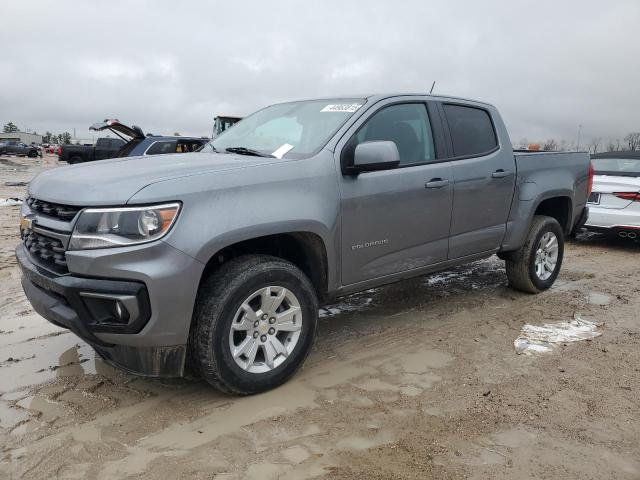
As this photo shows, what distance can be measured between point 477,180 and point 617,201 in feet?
15.2

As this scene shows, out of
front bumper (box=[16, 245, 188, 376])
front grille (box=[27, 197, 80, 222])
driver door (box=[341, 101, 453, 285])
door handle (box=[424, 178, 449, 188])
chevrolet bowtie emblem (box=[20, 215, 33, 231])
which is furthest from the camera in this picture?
door handle (box=[424, 178, 449, 188])

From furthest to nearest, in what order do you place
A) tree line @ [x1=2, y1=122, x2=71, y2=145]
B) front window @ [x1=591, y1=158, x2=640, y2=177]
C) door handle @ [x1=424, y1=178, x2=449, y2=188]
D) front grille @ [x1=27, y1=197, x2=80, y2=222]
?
tree line @ [x1=2, y1=122, x2=71, y2=145]
front window @ [x1=591, y1=158, x2=640, y2=177]
door handle @ [x1=424, y1=178, x2=449, y2=188]
front grille @ [x1=27, y1=197, x2=80, y2=222]

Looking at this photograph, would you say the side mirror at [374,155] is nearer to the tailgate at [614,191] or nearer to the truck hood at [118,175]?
the truck hood at [118,175]

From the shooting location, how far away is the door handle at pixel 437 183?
3973 millimetres

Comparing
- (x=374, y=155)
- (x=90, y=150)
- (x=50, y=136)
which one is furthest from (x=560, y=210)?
(x=50, y=136)

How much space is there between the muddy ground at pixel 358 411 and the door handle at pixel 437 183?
120cm

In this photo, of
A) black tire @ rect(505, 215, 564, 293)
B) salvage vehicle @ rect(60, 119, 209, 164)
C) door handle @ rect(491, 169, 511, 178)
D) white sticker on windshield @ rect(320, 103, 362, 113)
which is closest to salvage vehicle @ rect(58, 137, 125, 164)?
salvage vehicle @ rect(60, 119, 209, 164)

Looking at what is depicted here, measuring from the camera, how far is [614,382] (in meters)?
3.47

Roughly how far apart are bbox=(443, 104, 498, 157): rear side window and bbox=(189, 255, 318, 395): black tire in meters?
1.98

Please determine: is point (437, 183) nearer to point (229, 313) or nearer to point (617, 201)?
point (229, 313)

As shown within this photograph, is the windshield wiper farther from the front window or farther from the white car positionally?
the front window

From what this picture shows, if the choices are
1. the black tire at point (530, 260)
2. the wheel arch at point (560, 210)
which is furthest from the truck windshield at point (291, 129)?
the wheel arch at point (560, 210)

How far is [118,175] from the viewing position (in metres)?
2.99

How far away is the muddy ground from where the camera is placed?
8.35ft
